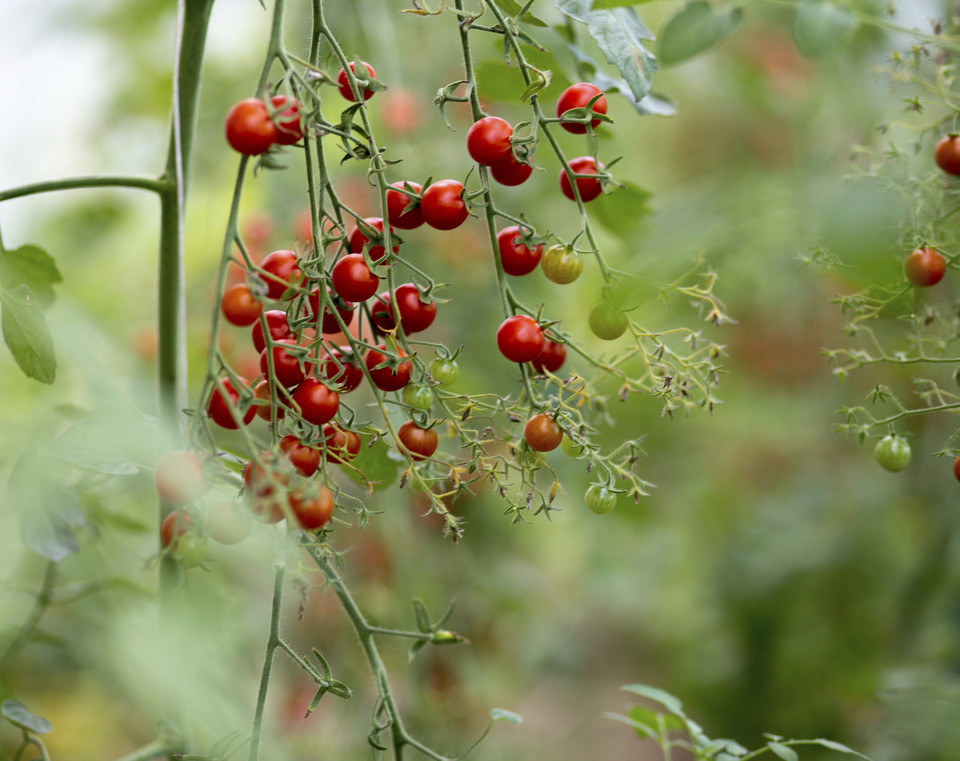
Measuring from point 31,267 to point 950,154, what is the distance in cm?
60

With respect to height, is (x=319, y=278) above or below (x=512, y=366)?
below

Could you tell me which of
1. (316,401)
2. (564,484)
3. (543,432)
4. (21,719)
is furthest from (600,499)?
(564,484)

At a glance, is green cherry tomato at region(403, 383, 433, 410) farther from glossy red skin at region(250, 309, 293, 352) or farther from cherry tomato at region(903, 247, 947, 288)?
cherry tomato at region(903, 247, 947, 288)

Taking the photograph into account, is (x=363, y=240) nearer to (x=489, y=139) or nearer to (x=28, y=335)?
(x=489, y=139)

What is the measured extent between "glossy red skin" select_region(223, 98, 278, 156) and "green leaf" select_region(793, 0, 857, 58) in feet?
0.99

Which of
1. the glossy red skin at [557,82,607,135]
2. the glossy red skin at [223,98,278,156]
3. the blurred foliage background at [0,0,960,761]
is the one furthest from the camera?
the blurred foliage background at [0,0,960,761]

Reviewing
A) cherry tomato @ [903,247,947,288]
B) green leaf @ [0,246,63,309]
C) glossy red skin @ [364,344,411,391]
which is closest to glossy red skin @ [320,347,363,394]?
glossy red skin @ [364,344,411,391]

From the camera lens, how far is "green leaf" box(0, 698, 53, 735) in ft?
1.62

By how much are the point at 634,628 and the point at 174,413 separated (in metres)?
1.85

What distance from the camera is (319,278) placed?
376 millimetres

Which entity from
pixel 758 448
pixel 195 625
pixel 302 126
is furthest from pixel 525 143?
pixel 758 448

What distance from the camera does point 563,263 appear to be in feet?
1.39

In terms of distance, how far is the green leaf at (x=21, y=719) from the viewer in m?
0.49

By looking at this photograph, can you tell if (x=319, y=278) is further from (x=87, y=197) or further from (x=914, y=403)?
(x=914, y=403)
